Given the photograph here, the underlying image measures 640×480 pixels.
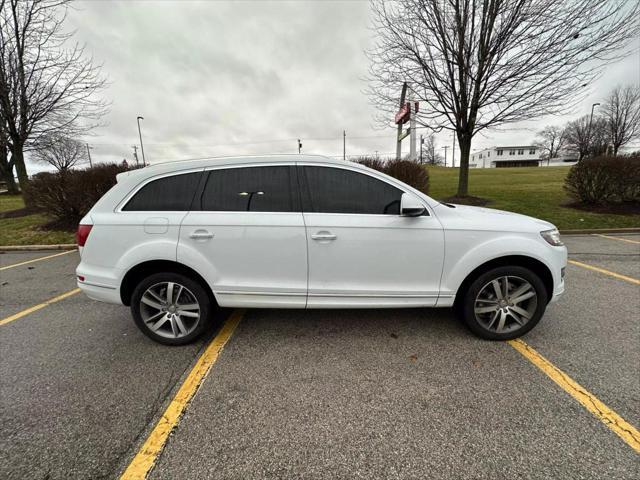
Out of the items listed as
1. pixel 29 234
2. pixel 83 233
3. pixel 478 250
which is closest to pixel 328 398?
pixel 478 250

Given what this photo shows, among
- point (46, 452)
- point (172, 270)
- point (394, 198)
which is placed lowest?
point (46, 452)

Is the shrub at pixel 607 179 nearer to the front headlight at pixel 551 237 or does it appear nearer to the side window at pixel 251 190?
the front headlight at pixel 551 237

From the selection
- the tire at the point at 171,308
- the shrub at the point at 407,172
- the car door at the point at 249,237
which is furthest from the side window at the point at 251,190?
the shrub at the point at 407,172

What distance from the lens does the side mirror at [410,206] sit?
251cm

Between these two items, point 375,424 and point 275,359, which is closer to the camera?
point 375,424

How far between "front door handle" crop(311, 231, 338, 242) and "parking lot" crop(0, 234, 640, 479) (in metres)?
1.04

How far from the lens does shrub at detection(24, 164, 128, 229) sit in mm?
8672

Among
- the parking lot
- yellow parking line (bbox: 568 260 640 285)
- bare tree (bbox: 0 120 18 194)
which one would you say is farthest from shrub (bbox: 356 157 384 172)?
bare tree (bbox: 0 120 18 194)

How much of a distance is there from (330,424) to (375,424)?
0.30m

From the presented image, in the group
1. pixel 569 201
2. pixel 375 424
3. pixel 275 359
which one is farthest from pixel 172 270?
pixel 569 201

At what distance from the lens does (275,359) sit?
8.41 feet

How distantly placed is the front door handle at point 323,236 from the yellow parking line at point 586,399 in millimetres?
2036

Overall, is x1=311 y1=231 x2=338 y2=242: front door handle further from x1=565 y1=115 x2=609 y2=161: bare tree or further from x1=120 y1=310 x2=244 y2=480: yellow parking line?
x1=565 y1=115 x2=609 y2=161: bare tree

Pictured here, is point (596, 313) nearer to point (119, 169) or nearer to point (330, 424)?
point (330, 424)
